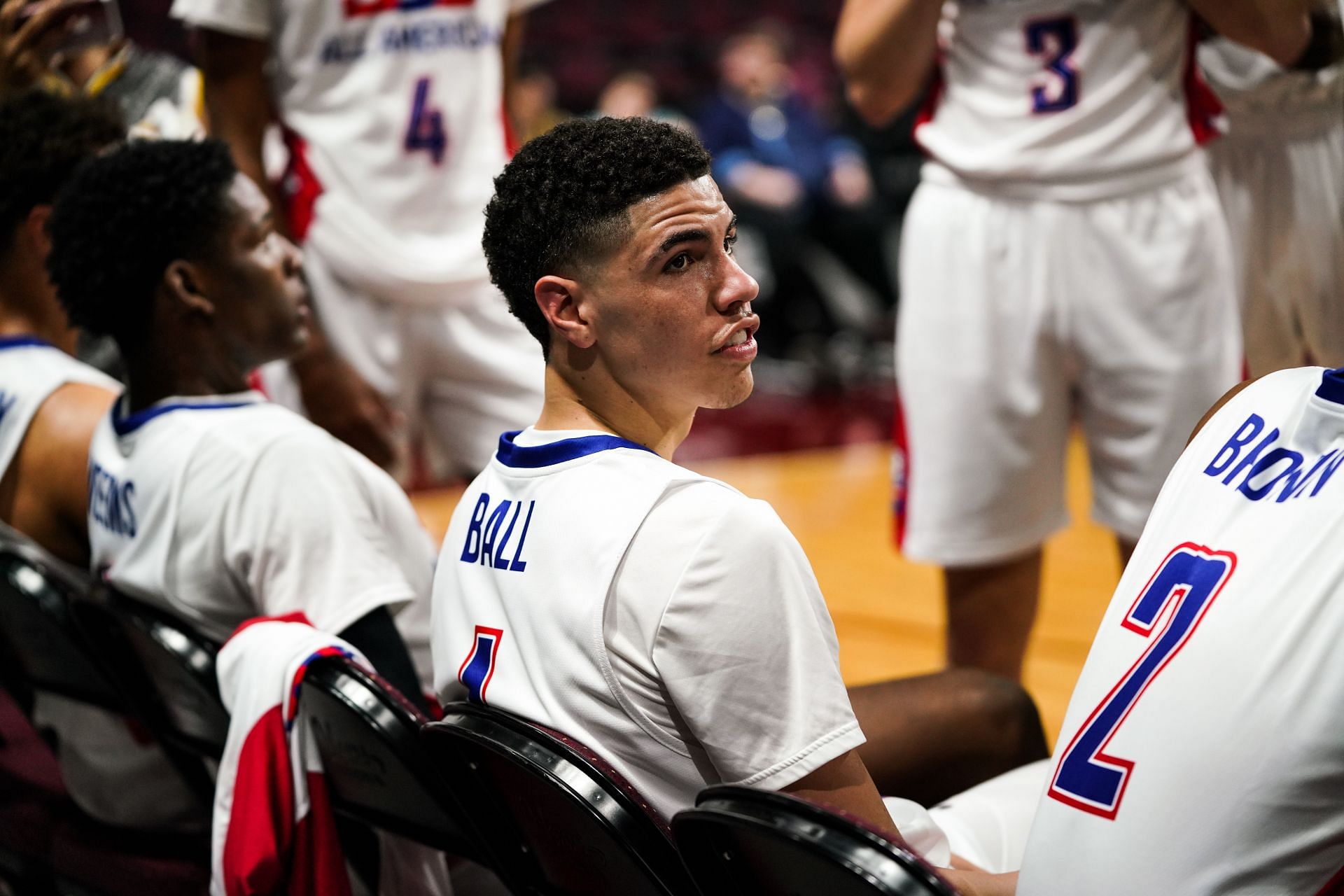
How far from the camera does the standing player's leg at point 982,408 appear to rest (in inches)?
91.4

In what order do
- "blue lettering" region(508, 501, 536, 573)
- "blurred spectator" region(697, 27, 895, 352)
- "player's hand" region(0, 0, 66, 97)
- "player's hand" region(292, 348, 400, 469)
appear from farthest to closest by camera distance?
"blurred spectator" region(697, 27, 895, 352) < "player's hand" region(0, 0, 66, 97) < "player's hand" region(292, 348, 400, 469) < "blue lettering" region(508, 501, 536, 573)

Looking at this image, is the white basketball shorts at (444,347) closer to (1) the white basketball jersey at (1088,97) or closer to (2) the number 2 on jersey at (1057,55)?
(1) the white basketball jersey at (1088,97)

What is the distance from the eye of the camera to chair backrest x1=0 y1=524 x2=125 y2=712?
1.89 m

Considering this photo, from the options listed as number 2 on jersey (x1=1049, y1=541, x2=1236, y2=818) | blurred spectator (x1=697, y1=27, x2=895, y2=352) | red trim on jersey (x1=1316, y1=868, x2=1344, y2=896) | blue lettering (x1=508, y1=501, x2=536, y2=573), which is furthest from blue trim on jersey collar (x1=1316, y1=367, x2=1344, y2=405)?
blurred spectator (x1=697, y1=27, x2=895, y2=352)

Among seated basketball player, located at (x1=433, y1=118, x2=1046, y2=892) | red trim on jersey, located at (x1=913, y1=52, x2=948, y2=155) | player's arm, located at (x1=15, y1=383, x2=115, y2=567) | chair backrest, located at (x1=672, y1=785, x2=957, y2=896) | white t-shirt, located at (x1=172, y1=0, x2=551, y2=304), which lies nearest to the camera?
chair backrest, located at (x1=672, y1=785, x2=957, y2=896)

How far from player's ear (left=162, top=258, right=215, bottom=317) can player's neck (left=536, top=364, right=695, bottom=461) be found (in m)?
0.70

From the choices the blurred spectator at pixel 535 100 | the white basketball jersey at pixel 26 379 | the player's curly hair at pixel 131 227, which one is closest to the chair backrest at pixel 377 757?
the player's curly hair at pixel 131 227

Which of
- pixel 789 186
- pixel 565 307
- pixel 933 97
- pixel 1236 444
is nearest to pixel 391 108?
pixel 933 97

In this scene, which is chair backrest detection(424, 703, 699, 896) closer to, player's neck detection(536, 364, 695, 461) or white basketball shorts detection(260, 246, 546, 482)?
player's neck detection(536, 364, 695, 461)

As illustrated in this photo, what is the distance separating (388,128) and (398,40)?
6.6 inches

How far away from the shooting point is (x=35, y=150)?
2.35 meters

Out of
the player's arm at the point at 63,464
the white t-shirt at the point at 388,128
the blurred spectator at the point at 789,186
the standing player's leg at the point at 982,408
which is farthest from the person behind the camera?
Answer: the blurred spectator at the point at 789,186

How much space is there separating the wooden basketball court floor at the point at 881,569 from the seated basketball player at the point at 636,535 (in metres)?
1.58

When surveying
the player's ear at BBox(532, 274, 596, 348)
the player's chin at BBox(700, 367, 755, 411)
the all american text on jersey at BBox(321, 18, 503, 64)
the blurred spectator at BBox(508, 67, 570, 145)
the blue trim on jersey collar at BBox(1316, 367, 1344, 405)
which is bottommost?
the blurred spectator at BBox(508, 67, 570, 145)
